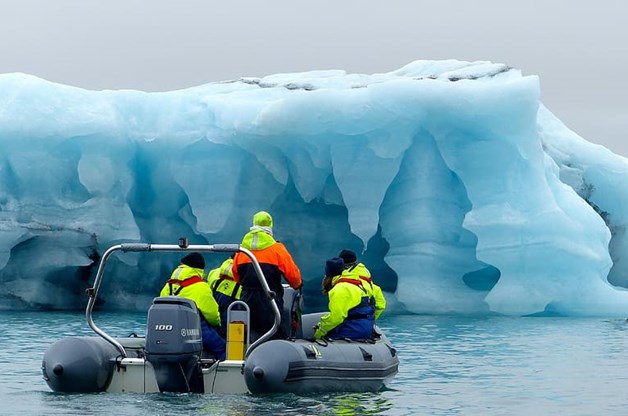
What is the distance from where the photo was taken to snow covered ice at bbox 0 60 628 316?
65.4 feet

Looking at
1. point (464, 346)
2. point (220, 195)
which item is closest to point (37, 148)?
point (220, 195)

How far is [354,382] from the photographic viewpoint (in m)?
10.5

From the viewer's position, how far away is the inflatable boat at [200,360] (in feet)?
31.6

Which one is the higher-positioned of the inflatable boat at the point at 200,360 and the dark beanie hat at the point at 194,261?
the dark beanie hat at the point at 194,261

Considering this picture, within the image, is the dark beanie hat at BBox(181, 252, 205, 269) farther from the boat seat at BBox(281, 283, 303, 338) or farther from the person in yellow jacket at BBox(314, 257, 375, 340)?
the person in yellow jacket at BBox(314, 257, 375, 340)

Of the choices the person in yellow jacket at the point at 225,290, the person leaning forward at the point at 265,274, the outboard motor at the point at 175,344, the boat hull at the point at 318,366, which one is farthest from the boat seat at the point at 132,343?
the boat hull at the point at 318,366

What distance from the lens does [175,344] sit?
9.58 metres

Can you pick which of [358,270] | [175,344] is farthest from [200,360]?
[358,270]

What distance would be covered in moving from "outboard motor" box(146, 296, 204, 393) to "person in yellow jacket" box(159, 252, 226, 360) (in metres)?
0.36

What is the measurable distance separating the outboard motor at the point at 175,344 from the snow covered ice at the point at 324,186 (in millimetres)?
10344

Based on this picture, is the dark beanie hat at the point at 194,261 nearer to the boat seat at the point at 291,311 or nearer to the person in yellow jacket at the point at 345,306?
the boat seat at the point at 291,311

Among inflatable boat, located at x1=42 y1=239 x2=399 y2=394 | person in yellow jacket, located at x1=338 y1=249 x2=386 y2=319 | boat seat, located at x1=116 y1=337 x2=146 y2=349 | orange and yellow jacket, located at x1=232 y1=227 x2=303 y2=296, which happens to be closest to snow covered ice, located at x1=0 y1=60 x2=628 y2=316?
person in yellow jacket, located at x1=338 y1=249 x2=386 y2=319

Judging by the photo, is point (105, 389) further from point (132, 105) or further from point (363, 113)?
point (132, 105)

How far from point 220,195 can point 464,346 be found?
6.32 m
